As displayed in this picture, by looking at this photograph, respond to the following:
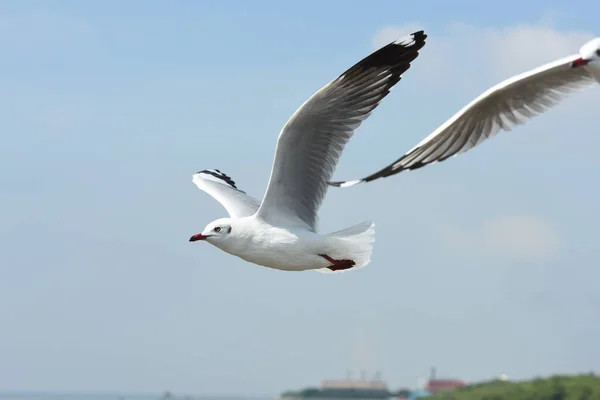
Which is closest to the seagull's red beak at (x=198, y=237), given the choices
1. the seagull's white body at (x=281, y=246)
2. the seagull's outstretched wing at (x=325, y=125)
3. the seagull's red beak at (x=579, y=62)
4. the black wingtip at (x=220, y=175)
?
the seagull's white body at (x=281, y=246)

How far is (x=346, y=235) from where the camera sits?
1082 cm

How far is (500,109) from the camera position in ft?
35.5

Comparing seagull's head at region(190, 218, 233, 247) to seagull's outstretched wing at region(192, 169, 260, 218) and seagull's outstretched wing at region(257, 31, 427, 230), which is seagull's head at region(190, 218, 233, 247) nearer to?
seagull's outstretched wing at region(257, 31, 427, 230)

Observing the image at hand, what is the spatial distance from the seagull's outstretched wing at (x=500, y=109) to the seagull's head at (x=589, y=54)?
0.43m

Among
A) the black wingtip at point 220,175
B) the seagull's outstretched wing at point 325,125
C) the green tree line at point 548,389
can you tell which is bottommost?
the seagull's outstretched wing at point 325,125

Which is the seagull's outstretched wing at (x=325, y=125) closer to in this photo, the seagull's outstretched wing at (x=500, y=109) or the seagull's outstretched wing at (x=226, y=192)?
the seagull's outstretched wing at (x=500, y=109)

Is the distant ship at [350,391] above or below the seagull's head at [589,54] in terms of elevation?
above

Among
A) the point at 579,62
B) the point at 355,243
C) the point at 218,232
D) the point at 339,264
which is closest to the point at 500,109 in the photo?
the point at 579,62

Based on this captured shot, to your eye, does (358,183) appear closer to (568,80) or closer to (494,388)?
(568,80)

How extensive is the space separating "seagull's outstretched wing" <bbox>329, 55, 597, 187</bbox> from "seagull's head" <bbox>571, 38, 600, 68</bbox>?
426 millimetres

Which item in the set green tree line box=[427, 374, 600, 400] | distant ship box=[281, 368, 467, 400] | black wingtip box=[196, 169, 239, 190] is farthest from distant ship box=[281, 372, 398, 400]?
black wingtip box=[196, 169, 239, 190]

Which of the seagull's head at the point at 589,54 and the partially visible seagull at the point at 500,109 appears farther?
the partially visible seagull at the point at 500,109

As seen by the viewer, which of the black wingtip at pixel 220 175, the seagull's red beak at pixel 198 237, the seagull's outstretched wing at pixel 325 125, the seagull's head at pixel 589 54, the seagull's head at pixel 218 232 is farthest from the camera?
the black wingtip at pixel 220 175

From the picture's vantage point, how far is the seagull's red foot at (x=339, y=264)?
1073 cm
